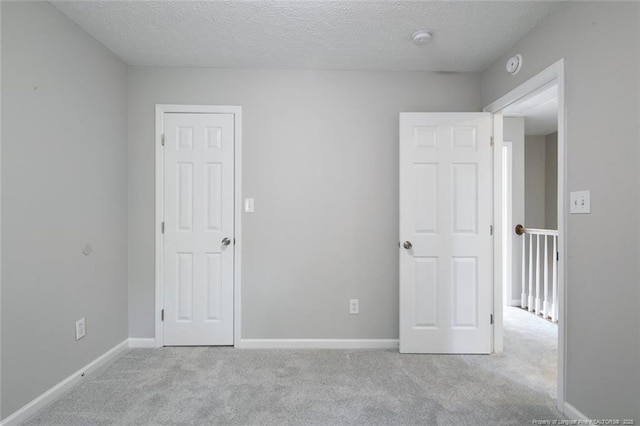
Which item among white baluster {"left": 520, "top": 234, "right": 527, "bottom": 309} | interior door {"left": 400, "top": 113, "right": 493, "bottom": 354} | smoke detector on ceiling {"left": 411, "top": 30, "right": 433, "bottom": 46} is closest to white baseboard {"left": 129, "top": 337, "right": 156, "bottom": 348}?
interior door {"left": 400, "top": 113, "right": 493, "bottom": 354}

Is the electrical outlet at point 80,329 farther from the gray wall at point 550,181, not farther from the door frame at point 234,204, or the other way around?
the gray wall at point 550,181

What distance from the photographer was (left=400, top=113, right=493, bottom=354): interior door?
2422mm

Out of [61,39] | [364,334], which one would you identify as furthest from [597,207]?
Answer: [61,39]

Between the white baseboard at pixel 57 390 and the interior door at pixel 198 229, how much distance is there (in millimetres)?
401

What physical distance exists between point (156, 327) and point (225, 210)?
1.17 meters

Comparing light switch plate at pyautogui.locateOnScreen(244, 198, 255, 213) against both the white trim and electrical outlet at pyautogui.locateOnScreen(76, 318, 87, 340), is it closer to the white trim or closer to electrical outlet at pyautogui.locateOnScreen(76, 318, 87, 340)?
electrical outlet at pyautogui.locateOnScreen(76, 318, 87, 340)

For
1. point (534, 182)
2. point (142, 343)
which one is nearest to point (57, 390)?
point (142, 343)

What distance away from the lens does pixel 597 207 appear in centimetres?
150

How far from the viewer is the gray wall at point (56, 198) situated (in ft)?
5.15

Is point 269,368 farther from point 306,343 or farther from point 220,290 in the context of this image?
point 220,290

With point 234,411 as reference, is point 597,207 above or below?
above

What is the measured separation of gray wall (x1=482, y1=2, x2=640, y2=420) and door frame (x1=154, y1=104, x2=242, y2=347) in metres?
2.29

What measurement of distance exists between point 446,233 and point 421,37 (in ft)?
4.88

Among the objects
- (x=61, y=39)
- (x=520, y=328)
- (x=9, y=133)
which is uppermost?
(x=61, y=39)
